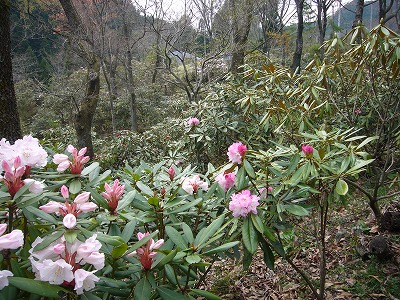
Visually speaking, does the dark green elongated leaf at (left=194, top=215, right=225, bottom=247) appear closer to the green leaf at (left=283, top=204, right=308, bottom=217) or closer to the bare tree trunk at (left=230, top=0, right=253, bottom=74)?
the green leaf at (left=283, top=204, right=308, bottom=217)

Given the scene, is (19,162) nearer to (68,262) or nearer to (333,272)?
(68,262)

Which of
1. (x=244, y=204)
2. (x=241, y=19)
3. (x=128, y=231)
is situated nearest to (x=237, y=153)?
(x=244, y=204)

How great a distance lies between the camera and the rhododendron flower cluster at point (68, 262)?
79 cm

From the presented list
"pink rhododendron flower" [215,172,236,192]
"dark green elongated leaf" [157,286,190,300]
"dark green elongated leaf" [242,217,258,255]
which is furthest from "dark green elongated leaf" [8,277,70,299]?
"pink rhododendron flower" [215,172,236,192]

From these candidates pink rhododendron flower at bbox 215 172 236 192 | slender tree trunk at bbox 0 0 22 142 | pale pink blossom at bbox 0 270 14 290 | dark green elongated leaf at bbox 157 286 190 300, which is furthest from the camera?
slender tree trunk at bbox 0 0 22 142

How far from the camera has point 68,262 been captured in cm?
83

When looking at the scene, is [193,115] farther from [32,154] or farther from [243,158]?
[32,154]

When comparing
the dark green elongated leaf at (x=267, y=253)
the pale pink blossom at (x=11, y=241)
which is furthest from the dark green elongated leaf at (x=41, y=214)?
the dark green elongated leaf at (x=267, y=253)

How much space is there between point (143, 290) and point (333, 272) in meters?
2.07

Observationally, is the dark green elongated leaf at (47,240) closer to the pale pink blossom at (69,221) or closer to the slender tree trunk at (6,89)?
the pale pink blossom at (69,221)

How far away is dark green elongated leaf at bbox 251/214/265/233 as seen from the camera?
4.00 ft

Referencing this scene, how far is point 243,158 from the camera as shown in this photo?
55.4 inches

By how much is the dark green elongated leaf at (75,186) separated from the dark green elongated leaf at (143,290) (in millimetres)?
442

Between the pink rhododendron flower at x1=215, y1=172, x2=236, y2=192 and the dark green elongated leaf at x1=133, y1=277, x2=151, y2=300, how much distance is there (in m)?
0.62
